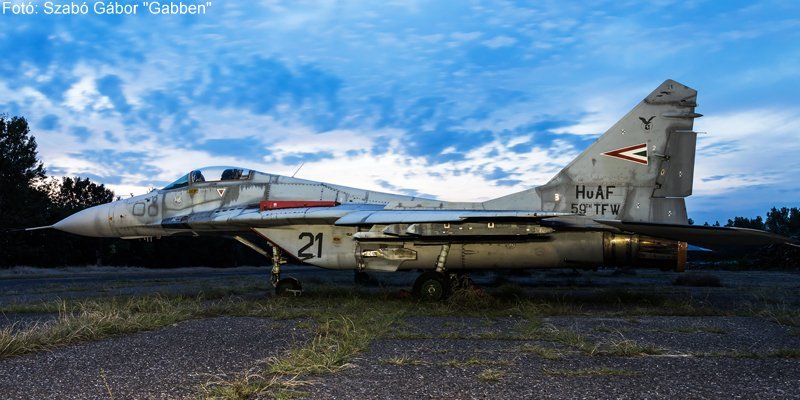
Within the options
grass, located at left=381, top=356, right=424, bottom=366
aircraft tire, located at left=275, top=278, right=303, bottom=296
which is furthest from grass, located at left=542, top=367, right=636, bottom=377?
aircraft tire, located at left=275, top=278, right=303, bottom=296

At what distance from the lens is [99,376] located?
5.24 m

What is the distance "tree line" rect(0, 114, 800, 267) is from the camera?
44969 millimetres

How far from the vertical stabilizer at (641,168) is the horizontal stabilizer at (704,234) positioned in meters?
0.55

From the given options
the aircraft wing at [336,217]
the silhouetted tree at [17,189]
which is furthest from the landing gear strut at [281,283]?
the silhouetted tree at [17,189]

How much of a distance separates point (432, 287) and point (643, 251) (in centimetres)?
422

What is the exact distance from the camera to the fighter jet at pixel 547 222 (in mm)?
11534

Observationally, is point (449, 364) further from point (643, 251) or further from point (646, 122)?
point (646, 122)

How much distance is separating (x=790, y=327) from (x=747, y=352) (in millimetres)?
3005

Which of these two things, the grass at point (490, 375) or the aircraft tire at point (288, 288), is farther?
the aircraft tire at point (288, 288)

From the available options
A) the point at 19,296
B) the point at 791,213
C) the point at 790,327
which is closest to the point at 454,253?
the point at 790,327

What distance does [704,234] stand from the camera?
10.7m

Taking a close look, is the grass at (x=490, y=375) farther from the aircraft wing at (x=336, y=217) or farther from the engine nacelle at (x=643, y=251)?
the engine nacelle at (x=643, y=251)

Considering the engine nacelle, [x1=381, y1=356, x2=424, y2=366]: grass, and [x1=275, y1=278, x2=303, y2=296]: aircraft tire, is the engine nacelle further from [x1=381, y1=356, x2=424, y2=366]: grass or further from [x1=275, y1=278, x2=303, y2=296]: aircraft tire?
[x1=381, y1=356, x2=424, y2=366]: grass

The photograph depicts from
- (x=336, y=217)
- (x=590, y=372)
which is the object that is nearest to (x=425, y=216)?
(x=336, y=217)
